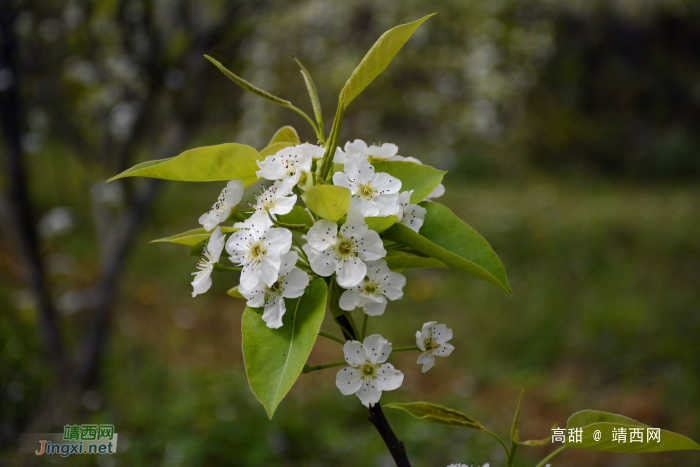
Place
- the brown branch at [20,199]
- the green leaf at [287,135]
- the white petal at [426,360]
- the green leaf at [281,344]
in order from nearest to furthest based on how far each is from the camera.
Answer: the green leaf at [281,344] < the white petal at [426,360] < the green leaf at [287,135] < the brown branch at [20,199]

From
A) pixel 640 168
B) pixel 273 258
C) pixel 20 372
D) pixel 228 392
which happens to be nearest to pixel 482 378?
pixel 228 392

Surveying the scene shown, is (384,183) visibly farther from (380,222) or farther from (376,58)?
(376,58)

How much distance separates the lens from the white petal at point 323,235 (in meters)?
0.60

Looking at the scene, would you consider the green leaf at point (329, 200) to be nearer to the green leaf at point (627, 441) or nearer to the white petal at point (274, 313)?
the white petal at point (274, 313)

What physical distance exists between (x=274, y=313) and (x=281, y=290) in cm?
3

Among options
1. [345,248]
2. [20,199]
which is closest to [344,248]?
[345,248]

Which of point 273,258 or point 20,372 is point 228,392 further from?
point 273,258

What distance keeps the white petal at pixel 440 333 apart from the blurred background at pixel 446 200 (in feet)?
5.24

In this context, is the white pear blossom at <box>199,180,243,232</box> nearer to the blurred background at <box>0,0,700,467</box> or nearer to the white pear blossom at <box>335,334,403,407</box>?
the white pear blossom at <box>335,334,403,407</box>

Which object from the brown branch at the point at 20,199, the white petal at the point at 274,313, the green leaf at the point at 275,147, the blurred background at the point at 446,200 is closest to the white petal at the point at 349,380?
the white petal at the point at 274,313

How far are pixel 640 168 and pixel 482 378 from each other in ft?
15.5

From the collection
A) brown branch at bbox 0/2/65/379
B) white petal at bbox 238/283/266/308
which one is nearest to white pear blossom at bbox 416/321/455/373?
white petal at bbox 238/283/266/308

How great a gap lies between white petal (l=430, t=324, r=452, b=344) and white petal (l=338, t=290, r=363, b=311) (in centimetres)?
13

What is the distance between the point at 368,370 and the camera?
0.64m
